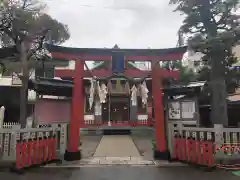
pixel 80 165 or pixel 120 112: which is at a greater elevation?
pixel 120 112

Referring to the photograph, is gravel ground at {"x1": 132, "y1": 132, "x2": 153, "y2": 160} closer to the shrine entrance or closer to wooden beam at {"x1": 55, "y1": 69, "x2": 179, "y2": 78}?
wooden beam at {"x1": 55, "y1": 69, "x2": 179, "y2": 78}

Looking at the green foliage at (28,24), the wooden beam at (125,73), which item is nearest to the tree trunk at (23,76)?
the green foliage at (28,24)

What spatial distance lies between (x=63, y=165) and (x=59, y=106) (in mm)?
3584

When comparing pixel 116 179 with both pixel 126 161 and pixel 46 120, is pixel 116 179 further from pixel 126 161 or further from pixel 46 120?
pixel 46 120

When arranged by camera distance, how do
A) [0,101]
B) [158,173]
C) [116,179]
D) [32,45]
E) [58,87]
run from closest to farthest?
[116,179] → [158,173] → [58,87] → [32,45] → [0,101]

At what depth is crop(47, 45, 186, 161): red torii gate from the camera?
913 centimetres

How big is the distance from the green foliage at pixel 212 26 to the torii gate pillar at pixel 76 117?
5707mm

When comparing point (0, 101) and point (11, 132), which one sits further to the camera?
point (0, 101)

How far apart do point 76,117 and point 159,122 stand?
3.53 meters

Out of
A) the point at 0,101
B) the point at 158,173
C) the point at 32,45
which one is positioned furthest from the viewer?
the point at 0,101

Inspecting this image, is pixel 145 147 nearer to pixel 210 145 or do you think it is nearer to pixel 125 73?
pixel 125 73

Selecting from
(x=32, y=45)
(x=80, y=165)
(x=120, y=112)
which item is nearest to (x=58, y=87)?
(x=32, y=45)

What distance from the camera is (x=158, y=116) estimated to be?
30.9 feet

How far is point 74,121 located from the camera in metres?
9.34
